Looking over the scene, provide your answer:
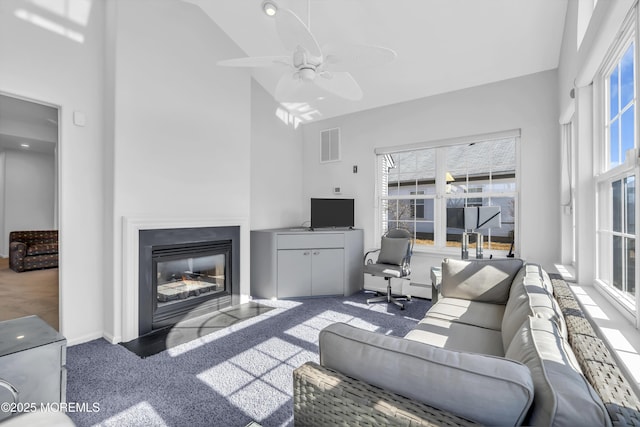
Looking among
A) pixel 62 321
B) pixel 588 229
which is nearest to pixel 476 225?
pixel 588 229

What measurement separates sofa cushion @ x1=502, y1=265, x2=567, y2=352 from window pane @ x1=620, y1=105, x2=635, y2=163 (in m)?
0.91

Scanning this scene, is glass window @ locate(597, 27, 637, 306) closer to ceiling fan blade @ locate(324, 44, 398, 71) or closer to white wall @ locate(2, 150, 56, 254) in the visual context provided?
ceiling fan blade @ locate(324, 44, 398, 71)

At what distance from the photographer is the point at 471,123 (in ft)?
13.2

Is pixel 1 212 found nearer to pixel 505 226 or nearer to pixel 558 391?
pixel 558 391

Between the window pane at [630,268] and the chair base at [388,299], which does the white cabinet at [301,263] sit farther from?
the window pane at [630,268]

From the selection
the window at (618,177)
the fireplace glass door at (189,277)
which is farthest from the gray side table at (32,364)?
the window at (618,177)

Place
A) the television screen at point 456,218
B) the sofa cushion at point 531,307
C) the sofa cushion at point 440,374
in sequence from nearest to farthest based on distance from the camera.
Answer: the sofa cushion at point 440,374 → the sofa cushion at point 531,307 → the television screen at point 456,218

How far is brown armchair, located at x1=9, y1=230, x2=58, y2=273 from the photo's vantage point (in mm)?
5785

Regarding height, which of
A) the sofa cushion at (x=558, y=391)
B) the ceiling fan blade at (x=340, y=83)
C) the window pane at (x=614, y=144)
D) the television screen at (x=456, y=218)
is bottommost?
the sofa cushion at (x=558, y=391)

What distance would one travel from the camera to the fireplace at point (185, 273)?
3.10m

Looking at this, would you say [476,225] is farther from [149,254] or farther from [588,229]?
[149,254]

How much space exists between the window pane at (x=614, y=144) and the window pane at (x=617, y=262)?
0.49 m

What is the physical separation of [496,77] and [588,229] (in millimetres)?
2420

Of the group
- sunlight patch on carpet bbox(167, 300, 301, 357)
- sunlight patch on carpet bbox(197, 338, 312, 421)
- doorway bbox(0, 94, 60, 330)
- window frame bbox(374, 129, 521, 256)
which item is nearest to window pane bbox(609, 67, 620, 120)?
window frame bbox(374, 129, 521, 256)
